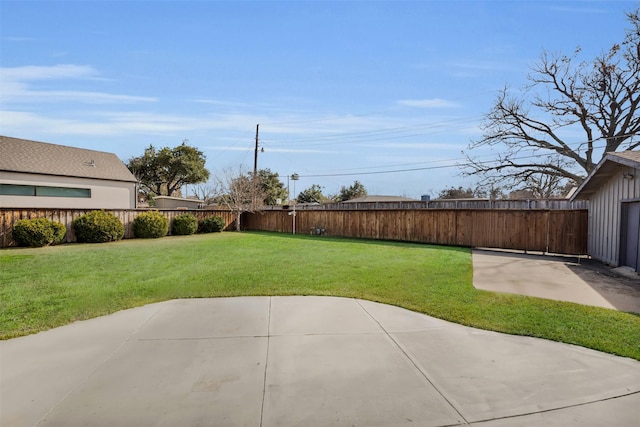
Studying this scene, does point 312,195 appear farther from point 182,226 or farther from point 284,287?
point 284,287

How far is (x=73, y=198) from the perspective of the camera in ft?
65.0

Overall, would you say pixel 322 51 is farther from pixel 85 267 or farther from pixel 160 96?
pixel 85 267

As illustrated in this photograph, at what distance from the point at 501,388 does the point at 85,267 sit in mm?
9049

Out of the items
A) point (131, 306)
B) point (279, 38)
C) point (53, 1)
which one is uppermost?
point (279, 38)

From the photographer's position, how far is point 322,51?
10.4 metres

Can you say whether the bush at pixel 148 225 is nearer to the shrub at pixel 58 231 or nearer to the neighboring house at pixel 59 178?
the shrub at pixel 58 231

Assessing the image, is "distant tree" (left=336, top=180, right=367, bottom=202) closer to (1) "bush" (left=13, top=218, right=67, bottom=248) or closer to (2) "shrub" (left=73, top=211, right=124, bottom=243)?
(2) "shrub" (left=73, top=211, right=124, bottom=243)

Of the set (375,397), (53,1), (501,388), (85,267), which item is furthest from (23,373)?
(53,1)

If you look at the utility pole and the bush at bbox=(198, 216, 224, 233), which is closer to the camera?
the bush at bbox=(198, 216, 224, 233)

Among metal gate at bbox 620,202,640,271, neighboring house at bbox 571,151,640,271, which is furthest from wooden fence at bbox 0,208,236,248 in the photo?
metal gate at bbox 620,202,640,271

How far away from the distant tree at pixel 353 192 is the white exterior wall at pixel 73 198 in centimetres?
2945

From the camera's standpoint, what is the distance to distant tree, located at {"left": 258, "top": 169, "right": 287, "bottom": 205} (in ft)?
132

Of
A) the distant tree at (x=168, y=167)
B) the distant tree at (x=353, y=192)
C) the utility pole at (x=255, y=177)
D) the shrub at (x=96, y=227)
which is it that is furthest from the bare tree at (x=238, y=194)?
the distant tree at (x=353, y=192)

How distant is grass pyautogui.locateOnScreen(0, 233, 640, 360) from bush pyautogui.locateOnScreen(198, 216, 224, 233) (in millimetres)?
9099
